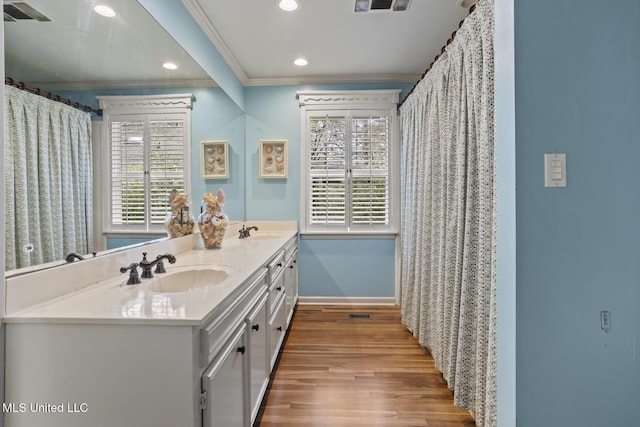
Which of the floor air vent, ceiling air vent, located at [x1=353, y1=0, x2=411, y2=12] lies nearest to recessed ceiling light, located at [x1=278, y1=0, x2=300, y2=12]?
ceiling air vent, located at [x1=353, y1=0, x2=411, y2=12]

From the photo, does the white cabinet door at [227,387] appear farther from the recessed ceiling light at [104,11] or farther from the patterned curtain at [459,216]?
the recessed ceiling light at [104,11]

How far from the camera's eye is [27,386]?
3.16ft

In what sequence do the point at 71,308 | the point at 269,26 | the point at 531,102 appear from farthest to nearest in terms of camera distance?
the point at 269,26
the point at 531,102
the point at 71,308

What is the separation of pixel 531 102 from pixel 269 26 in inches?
83.0

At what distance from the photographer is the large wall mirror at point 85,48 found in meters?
1.10

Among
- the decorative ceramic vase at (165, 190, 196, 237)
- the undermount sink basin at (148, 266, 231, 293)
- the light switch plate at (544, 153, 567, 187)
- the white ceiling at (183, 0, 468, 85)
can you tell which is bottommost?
the undermount sink basin at (148, 266, 231, 293)

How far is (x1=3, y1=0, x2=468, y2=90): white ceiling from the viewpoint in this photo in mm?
1228

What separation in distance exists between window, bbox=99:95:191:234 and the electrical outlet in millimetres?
2124

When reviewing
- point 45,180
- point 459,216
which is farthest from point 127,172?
point 459,216

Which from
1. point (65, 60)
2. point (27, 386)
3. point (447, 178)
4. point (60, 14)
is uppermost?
point (60, 14)

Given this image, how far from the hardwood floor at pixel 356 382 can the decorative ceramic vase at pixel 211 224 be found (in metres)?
1.03

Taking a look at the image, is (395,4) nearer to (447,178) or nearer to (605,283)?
(447,178)

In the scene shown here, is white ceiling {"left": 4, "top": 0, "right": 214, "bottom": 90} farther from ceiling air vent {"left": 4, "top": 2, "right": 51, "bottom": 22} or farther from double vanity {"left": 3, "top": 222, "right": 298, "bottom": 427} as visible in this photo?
double vanity {"left": 3, "top": 222, "right": 298, "bottom": 427}

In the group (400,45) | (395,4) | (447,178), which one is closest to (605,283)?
(447,178)
